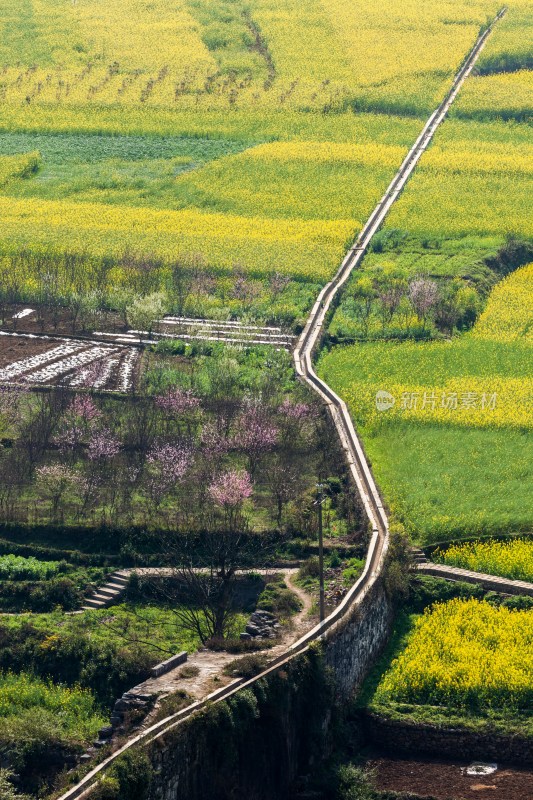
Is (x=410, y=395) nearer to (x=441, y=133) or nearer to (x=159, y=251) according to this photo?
(x=159, y=251)

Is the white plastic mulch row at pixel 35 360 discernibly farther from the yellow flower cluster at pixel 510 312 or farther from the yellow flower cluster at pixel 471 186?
the yellow flower cluster at pixel 471 186

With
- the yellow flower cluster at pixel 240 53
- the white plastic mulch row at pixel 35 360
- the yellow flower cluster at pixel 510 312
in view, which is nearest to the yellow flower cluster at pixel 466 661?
the white plastic mulch row at pixel 35 360

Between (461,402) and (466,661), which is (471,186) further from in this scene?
(466,661)

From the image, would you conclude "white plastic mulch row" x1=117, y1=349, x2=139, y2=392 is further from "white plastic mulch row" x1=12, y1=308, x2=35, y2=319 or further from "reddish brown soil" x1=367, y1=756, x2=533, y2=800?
"reddish brown soil" x1=367, y1=756, x2=533, y2=800

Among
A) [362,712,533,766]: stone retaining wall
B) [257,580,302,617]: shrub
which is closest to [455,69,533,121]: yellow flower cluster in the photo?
[257,580,302,617]: shrub

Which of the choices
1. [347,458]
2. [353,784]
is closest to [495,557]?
[347,458]

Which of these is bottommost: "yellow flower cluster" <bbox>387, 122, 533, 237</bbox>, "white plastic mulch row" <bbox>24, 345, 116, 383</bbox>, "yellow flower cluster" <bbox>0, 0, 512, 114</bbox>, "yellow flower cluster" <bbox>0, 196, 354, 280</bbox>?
"white plastic mulch row" <bbox>24, 345, 116, 383</bbox>
